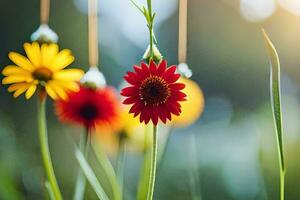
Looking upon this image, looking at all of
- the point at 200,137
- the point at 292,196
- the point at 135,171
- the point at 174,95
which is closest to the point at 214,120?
the point at 200,137

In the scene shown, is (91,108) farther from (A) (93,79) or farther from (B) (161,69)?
(B) (161,69)

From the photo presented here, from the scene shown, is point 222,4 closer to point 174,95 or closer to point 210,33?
point 210,33

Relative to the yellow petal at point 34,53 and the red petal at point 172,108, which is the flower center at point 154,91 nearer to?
the red petal at point 172,108

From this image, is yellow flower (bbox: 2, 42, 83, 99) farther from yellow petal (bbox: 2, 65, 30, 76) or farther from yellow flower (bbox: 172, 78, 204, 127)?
yellow flower (bbox: 172, 78, 204, 127)

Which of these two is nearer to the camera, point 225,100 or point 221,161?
point 221,161

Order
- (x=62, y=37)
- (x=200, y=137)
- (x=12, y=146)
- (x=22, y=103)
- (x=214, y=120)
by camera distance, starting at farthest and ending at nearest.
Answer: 1. (x=62, y=37)
2. (x=22, y=103)
3. (x=214, y=120)
4. (x=200, y=137)
5. (x=12, y=146)

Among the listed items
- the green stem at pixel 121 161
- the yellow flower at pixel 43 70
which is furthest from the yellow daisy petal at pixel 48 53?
the green stem at pixel 121 161

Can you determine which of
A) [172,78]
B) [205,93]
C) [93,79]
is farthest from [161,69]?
[205,93]

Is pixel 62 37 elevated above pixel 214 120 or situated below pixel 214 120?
above
